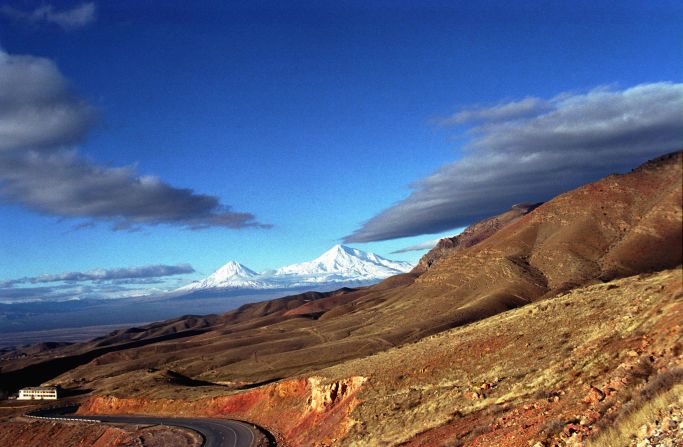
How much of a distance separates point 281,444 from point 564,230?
32054mm

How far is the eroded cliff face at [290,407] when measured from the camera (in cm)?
4212

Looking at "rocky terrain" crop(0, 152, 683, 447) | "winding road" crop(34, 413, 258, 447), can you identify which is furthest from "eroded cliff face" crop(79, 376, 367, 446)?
"winding road" crop(34, 413, 258, 447)

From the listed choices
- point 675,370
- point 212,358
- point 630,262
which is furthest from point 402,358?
point 212,358

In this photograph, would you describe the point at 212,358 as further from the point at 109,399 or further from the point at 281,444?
the point at 281,444

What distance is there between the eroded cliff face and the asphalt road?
7.38ft

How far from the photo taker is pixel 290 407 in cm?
5522

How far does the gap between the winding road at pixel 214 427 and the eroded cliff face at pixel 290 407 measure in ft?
7.22

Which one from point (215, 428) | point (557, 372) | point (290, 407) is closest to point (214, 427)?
point (215, 428)

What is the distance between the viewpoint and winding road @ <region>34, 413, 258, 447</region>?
50625 mm

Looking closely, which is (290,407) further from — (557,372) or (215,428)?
(557,372)

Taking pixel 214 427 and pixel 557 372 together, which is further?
pixel 214 427

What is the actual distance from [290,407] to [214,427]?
10.7 metres

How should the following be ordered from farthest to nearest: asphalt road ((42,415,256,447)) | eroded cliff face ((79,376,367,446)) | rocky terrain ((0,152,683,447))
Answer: asphalt road ((42,415,256,447)) < eroded cliff face ((79,376,367,446)) < rocky terrain ((0,152,683,447))

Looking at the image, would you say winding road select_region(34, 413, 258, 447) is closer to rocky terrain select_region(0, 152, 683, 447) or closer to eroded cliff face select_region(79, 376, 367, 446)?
eroded cliff face select_region(79, 376, 367, 446)
